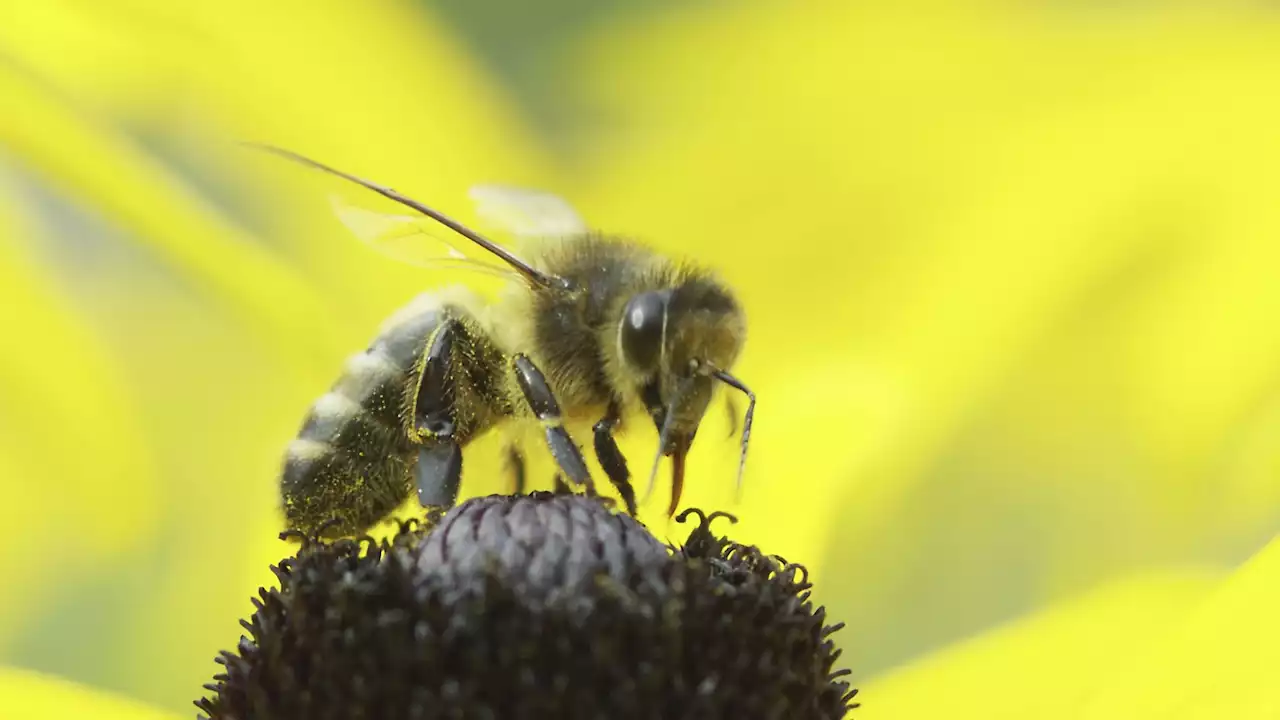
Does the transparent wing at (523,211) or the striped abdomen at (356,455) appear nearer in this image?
the striped abdomen at (356,455)

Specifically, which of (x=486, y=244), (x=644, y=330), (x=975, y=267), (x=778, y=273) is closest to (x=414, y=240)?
(x=486, y=244)

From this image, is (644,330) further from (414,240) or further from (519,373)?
(414,240)

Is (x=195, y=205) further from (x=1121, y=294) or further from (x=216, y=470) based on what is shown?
(x=1121, y=294)

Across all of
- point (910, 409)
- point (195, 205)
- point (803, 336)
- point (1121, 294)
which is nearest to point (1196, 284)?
point (1121, 294)

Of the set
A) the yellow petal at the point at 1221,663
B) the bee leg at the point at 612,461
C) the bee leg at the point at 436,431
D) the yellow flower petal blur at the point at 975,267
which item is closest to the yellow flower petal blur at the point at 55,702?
the bee leg at the point at 436,431

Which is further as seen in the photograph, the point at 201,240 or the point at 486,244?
the point at 201,240

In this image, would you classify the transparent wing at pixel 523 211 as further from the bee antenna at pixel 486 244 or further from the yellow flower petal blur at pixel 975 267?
the yellow flower petal blur at pixel 975 267

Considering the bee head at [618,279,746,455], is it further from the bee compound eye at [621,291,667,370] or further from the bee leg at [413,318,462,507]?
the bee leg at [413,318,462,507]
